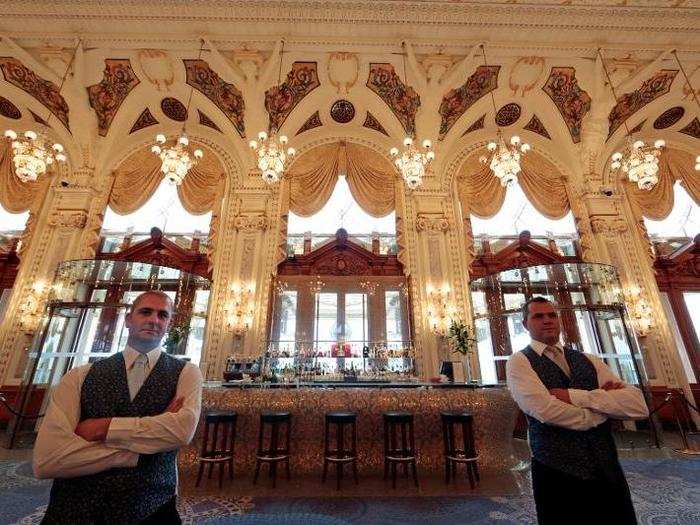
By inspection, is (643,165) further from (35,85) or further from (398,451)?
(35,85)

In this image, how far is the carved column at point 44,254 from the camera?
6980 mm

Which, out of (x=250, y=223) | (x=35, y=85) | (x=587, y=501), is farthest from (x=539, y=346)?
(x=35, y=85)

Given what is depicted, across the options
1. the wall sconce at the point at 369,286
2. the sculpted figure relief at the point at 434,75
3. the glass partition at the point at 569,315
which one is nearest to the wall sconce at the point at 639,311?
the glass partition at the point at 569,315

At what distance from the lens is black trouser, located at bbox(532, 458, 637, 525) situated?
1.54 m

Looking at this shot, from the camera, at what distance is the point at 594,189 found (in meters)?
8.88

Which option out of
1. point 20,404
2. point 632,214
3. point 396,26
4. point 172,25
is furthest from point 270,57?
point 632,214

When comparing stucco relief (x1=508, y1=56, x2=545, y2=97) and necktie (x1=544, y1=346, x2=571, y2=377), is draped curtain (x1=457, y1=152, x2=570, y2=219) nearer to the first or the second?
stucco relief (x1=508, y1=56, x2=545, y2=97)

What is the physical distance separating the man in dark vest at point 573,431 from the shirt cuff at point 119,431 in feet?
5.99

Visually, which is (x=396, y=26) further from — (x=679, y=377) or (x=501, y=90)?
(x=679, y=377)

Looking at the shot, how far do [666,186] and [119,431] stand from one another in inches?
495

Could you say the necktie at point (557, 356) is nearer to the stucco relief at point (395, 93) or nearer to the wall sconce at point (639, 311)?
the wall sconce at point (639, 311)

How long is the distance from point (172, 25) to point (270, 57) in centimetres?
223

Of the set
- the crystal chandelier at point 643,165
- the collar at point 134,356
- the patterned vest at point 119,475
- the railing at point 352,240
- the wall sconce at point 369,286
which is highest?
the crystal chandelier at point 643,165

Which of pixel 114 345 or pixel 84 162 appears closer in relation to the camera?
pixel 114 345
